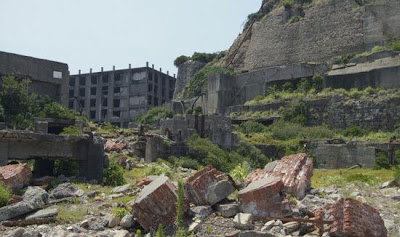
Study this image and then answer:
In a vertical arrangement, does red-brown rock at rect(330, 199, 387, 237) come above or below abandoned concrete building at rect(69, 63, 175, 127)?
below

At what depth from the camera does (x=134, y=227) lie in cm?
712

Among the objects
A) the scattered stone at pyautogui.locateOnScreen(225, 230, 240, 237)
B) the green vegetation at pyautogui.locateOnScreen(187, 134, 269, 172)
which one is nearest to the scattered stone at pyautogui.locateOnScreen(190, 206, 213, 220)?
the scattered stone at pyautogui.locateOnScreen(225, 230, 240, 237)

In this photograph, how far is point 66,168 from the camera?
11727 mm

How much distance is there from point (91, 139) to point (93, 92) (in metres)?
45.9

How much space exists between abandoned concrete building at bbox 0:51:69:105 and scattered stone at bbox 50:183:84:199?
16793 millimetres

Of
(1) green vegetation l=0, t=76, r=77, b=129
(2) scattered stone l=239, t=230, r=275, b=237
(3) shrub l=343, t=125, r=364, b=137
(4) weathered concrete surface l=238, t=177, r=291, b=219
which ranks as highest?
(1) green vegetation l=0, t=76, r=77, b=129

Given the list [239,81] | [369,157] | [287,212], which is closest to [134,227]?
[287,212]

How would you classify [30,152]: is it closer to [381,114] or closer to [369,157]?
[369,157]

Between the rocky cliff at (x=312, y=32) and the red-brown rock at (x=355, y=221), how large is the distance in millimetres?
26532

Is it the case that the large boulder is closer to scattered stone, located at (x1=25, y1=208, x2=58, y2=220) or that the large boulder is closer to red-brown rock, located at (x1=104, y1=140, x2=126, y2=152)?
scattered stone, located at (x1=25, y1=208, x2=58, y2=220)

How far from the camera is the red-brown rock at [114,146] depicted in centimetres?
1695

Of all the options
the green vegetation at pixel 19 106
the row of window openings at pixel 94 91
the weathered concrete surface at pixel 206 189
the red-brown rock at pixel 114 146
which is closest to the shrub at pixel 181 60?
the row of window openings at pixel 94 91

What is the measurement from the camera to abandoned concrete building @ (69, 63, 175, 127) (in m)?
52.2

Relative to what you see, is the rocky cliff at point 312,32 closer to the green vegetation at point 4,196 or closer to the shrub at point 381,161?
the shrub at point 381,161
